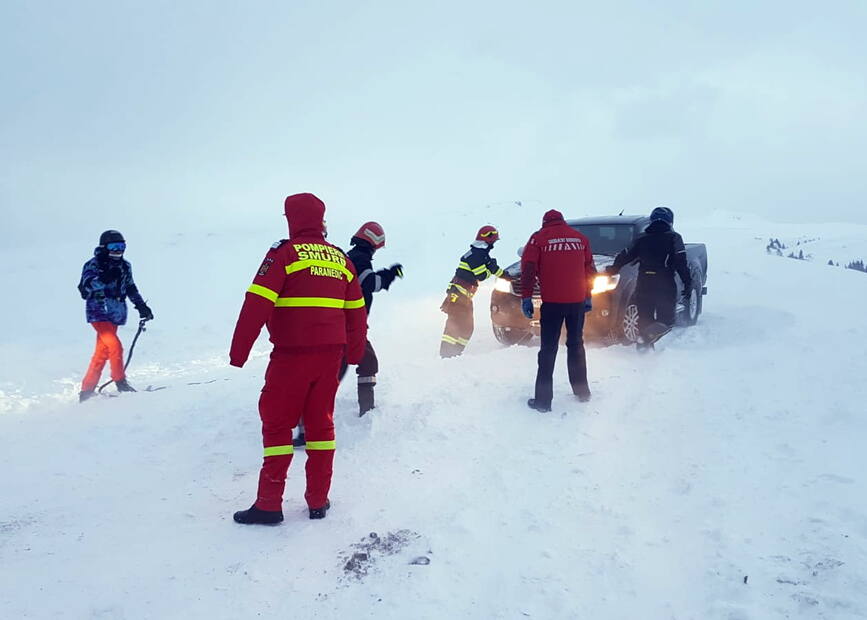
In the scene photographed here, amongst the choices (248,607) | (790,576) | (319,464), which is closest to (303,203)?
(319,464)

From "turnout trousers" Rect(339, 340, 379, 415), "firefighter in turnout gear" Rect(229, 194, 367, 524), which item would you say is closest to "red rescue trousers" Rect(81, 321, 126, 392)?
"turnout trousers" Rect(339, 340, 379, 415)

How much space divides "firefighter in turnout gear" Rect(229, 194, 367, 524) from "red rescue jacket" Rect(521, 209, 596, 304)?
243 centimetres

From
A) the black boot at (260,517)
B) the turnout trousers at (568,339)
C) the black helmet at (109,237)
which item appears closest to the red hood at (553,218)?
the turnout trousers at (568,339)

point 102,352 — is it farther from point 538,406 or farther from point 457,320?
point 538,406

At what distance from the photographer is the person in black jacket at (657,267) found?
22.2 feet

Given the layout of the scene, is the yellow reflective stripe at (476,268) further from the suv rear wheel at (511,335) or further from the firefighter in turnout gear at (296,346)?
the firefighter in turnout gear at (296,346)

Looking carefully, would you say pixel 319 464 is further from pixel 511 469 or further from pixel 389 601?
pixel 511 469

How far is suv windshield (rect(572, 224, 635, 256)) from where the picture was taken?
8.09m

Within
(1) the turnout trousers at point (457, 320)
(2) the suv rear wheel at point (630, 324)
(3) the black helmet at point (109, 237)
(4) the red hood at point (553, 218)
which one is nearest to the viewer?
(4) the red hood at point (553, 218)

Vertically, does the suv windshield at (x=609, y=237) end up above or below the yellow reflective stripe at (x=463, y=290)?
above

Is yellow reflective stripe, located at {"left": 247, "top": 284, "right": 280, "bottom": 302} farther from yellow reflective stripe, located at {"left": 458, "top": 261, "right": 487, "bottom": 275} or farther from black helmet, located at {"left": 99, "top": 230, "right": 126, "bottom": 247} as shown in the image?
yellow reflective stripe, located at {"left": 458, "top": 261, "right": 487, "bottom": 275}

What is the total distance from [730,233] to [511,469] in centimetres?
2319

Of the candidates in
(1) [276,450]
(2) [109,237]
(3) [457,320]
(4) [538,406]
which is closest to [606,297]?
(3) [457,320]

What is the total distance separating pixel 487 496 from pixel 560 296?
7.42ft
